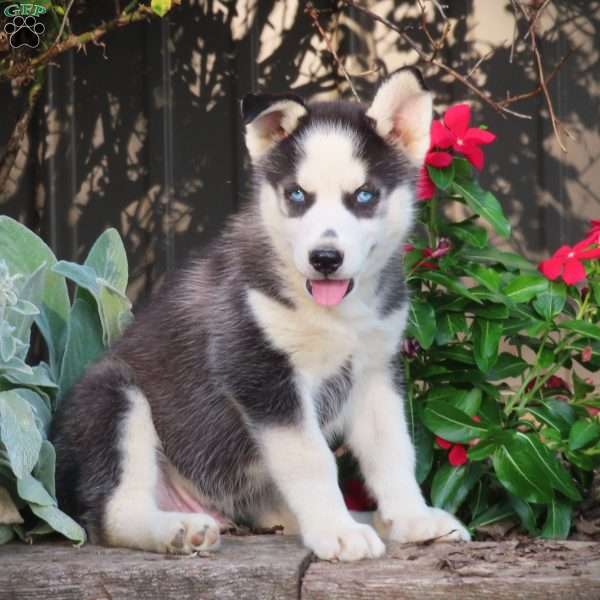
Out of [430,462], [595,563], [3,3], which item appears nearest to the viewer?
[595,563]

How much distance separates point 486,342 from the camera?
13.2 ft

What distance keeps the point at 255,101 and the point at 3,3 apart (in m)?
2.26

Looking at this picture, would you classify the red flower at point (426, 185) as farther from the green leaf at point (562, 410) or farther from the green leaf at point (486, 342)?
the green leaf at point (562, 410)

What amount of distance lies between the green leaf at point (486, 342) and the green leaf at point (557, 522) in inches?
19.5

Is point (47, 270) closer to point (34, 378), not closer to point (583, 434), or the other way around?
point (34, 378)

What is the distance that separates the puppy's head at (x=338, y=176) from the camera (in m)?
3.31

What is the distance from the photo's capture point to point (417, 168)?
3725 mm

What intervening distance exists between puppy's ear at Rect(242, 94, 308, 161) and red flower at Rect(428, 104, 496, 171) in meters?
0.72

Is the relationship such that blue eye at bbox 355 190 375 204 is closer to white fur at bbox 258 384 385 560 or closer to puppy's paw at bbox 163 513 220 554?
white fur at bbox 258 384 385 560

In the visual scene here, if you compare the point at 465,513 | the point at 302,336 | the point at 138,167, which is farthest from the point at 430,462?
the point at 138,167

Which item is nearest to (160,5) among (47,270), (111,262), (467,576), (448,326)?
(111,262)

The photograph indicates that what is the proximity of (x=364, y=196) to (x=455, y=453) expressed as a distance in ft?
3.41

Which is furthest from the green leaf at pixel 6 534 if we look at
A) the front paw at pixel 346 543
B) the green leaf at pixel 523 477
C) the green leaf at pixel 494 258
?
the green leaf at pixel 494 258

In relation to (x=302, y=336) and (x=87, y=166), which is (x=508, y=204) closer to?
(x=87, y=166)
